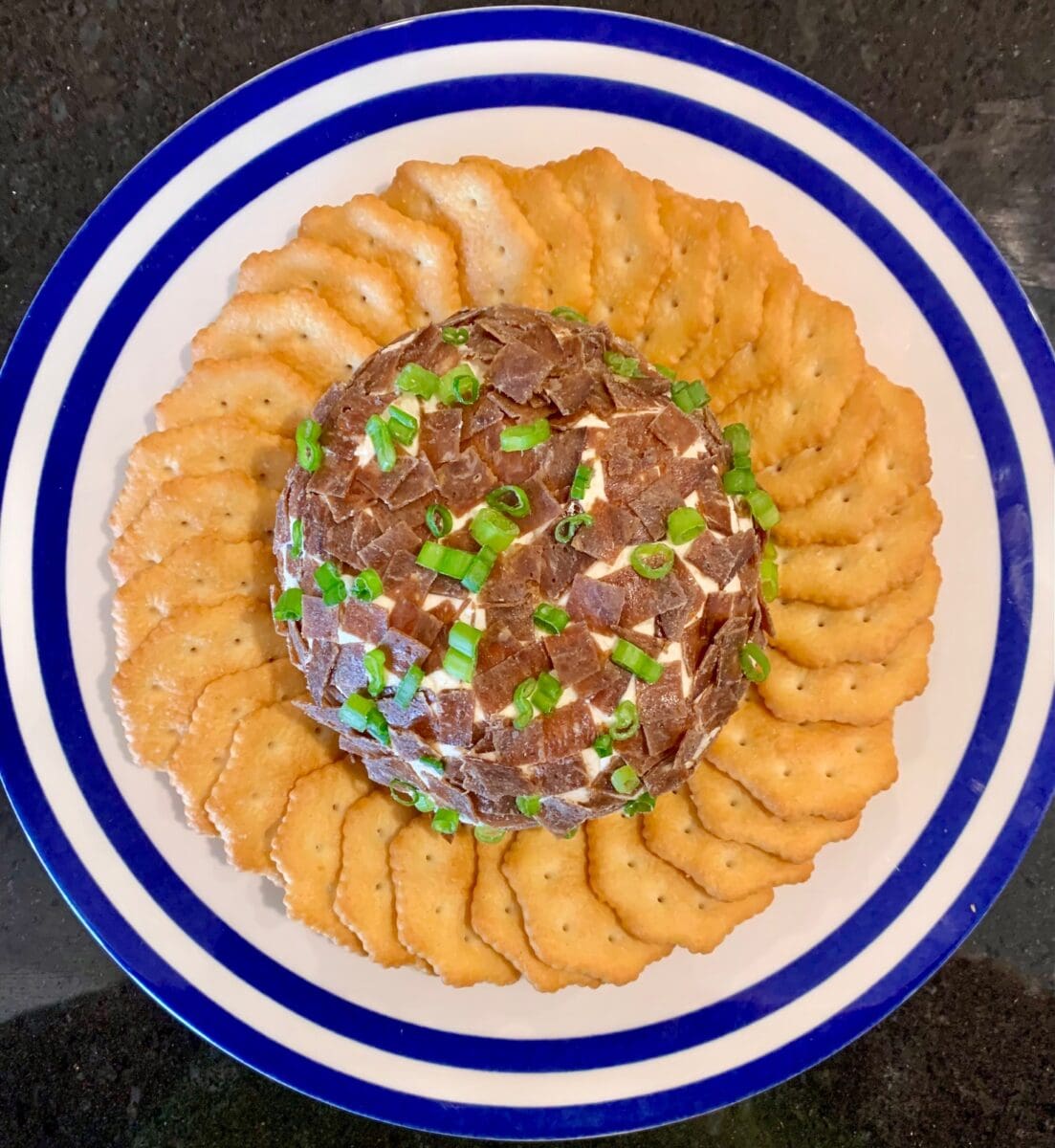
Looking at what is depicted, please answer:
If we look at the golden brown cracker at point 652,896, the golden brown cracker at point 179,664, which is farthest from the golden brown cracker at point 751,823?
the golden brown cracker at point 179,664

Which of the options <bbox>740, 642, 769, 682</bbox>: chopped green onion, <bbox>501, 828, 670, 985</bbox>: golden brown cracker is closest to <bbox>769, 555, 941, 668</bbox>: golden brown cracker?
<bbox>740, 642, 769, 682</bbox>: chopped green onion

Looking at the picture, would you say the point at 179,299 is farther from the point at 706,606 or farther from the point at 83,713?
the point at 706,606

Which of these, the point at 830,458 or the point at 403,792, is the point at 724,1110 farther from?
the point at 830,458

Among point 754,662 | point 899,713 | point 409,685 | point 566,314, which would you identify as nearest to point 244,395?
point 566,314

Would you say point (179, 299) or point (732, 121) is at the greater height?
point (732, 121)

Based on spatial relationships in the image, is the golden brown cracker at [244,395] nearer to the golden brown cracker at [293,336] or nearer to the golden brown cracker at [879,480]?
the golden brown cracker at [293,336]

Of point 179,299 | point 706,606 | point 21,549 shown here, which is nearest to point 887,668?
point 706,606
